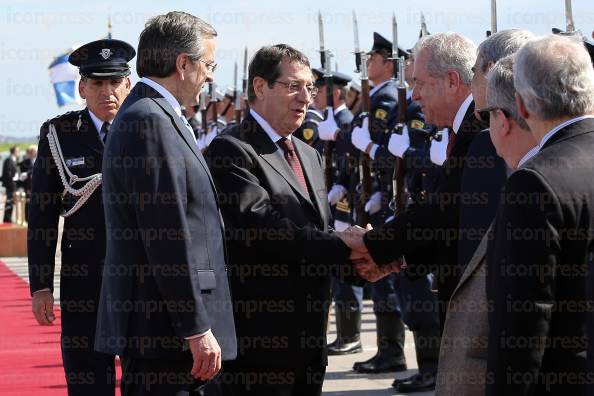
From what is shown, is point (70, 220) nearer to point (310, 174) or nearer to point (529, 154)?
point (310, 174)

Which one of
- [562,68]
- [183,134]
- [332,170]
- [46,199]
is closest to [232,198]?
[183,134]

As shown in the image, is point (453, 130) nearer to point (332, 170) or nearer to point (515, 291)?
point (515, 291)

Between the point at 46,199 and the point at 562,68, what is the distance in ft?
8.98

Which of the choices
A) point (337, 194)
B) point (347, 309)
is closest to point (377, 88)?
point (337, 194)

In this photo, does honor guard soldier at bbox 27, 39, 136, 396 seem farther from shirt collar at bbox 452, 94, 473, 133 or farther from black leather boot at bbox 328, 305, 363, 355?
black leather boot at bbox 328, 305, 363, 355

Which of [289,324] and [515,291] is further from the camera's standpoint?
[289,324]

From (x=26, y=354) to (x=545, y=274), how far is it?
6809mm

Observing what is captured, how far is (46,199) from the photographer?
514 cm

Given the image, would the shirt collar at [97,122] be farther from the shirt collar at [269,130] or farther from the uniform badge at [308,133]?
the uniform badge at [308,133]

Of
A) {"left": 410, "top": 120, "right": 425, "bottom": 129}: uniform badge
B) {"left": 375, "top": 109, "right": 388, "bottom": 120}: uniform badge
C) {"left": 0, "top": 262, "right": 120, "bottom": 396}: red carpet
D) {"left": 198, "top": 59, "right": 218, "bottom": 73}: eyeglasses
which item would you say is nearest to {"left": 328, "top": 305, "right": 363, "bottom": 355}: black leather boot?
{"left": 375, "top": 109, "right": 388, "bottom": 120}: uniform badge

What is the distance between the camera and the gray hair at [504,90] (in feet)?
10.6

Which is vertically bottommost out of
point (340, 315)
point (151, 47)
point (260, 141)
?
point (340, 315)

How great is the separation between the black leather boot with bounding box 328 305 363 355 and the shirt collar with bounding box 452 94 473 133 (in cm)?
416

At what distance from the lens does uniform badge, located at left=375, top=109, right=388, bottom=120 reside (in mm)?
8450
